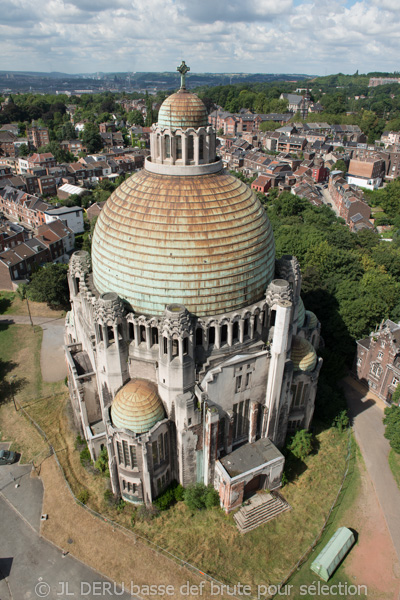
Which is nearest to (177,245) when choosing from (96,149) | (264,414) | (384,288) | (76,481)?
(264,414)

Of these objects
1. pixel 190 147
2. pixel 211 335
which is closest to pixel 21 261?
pixel 190 147

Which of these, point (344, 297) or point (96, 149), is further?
point (96, 149)

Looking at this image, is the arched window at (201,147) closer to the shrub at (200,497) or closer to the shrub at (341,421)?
the shrub at (200,497)

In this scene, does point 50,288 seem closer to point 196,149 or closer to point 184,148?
point 184,148

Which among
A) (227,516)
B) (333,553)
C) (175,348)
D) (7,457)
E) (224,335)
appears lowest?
(7,457)

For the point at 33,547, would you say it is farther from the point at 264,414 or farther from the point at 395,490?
the point at 395,490

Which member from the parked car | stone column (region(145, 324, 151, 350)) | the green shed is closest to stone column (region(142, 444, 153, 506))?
stone column (region(145, 324, 151, 350))
